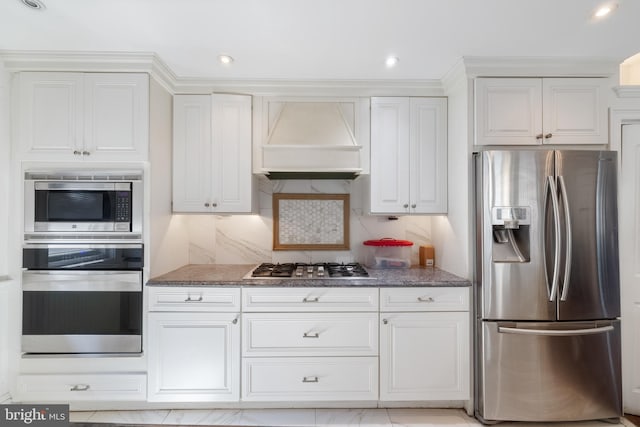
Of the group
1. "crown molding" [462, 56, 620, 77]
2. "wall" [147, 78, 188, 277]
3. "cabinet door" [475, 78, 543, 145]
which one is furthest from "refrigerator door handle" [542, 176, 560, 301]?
"wall" [147, 78, 188, 277]

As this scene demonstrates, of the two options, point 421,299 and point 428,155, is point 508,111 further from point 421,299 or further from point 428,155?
point 421,299

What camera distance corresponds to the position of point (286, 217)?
9.26 feet

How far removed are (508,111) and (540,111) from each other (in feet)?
0.75

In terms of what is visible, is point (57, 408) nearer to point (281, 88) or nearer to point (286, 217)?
point (286, 217)

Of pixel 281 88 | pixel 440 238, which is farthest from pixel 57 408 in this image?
pixel 440 238

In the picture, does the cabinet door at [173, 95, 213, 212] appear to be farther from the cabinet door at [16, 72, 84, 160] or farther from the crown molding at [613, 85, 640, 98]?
the crown molding at [613, 85, 640, 98]

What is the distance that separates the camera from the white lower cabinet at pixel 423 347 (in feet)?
6.88

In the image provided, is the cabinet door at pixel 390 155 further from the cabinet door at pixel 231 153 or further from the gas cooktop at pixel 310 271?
the cabinet door at pixel 231 153

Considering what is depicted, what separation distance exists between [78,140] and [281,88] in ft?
4.87

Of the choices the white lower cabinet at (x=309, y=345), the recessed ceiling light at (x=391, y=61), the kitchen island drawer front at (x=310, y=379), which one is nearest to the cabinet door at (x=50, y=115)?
the white lower cabinet at (x=309, y=345)

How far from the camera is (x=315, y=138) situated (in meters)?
2.38

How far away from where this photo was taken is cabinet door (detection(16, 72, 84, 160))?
208 centimetres

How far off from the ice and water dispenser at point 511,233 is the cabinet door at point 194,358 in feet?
6.00

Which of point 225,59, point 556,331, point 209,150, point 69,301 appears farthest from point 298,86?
point 556,331
